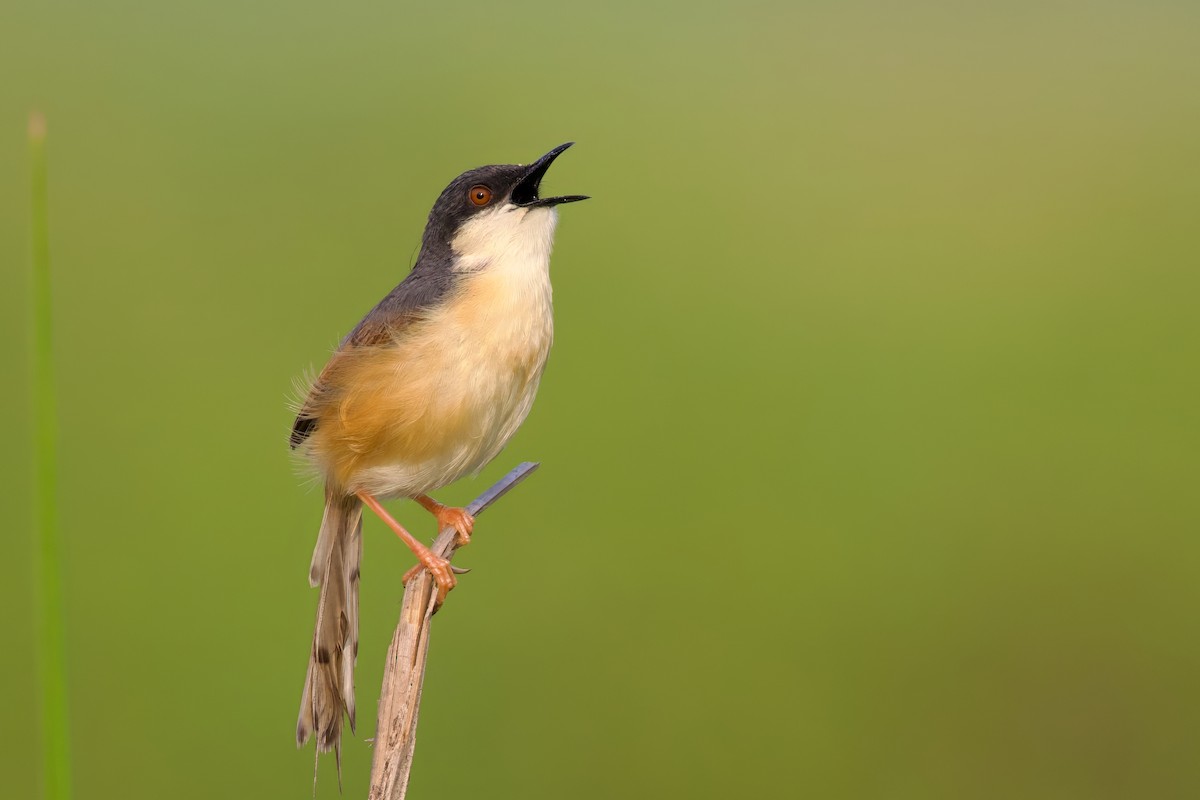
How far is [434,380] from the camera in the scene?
3.52m

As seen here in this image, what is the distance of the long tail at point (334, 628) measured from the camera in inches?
141

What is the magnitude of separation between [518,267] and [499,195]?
320mm

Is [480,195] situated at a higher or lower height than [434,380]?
higher

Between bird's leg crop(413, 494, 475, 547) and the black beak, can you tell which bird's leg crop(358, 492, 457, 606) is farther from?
the black beak

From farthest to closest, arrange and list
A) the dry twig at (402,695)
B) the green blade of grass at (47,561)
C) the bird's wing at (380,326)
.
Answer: the bird's wing at (380,326)
the dry twig at (402,695)
the green blade of grass at (47,561)

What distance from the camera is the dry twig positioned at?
2.89m

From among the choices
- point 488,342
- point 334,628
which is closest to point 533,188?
point 488,342

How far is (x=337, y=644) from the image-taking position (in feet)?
12.3

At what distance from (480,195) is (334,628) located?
1.57m

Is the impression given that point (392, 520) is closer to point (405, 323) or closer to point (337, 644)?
point (337, 644)

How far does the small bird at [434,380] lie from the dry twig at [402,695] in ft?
0.81

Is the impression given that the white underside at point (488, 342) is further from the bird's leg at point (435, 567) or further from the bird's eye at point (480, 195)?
the bird's leg at point (435, 567)

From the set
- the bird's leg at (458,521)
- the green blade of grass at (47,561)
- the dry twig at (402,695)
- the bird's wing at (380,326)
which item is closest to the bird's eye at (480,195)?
the bird's wing at (380,326)

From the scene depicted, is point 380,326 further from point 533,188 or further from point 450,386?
point 533,188
